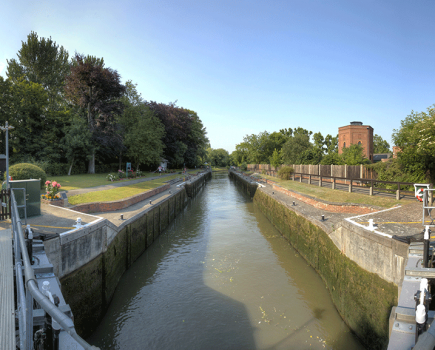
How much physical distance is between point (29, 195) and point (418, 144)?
1775 cm

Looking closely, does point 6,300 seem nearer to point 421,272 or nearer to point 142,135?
point 421,272

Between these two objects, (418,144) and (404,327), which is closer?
(404,327)

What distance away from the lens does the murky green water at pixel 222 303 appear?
20.1 ft

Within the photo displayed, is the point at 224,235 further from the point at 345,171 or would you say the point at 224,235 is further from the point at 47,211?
the point at 345,171

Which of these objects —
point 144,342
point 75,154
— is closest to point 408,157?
point 144,342

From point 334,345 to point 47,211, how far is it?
33.2 ft

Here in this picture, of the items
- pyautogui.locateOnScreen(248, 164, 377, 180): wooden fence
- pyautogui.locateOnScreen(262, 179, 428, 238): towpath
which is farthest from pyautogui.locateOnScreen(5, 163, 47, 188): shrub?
pyautogui.locateOnScreen(248, 164, 377, 180): wooden fence

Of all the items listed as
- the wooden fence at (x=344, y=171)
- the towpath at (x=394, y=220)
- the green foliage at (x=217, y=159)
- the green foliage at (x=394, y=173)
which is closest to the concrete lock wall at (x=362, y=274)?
the towpath at (x=394, y=220)

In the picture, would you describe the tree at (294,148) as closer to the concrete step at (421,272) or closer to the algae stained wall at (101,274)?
the algae stained wall at (101,274)

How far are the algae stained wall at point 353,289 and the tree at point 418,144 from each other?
8764 mm

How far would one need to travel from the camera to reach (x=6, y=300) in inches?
111

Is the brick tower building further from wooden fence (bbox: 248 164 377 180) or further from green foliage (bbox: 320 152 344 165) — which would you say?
wooden fence (bbox: 248 164 377 180)

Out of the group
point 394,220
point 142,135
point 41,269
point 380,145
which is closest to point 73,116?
point 142,135

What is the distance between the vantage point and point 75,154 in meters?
30.7
